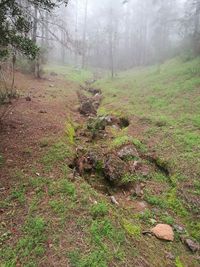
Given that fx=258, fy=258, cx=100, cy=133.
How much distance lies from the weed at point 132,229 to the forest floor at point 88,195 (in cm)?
A: 2

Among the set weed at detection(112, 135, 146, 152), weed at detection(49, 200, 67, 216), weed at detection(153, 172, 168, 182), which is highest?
weed at detection(112, 135, 146, 152)

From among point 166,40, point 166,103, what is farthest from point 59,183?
point 166,40

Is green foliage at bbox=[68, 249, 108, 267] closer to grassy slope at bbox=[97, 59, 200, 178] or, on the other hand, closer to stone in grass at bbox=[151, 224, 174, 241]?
stone in grass at bbox=[151, 224, 174, 241]

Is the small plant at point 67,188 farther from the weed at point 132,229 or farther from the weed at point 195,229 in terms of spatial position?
the weed at point 195,229

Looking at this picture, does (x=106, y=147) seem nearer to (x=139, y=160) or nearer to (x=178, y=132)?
(x=139, y=160)

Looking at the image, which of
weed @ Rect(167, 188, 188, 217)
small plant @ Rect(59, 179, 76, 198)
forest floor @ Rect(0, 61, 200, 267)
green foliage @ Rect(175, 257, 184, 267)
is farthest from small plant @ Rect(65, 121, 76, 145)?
green foliage @ Rect(175, 257, 184, 267)

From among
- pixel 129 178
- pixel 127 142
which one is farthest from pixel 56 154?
pixel 127 142

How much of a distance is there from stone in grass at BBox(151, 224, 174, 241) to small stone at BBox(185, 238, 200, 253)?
0.90ft

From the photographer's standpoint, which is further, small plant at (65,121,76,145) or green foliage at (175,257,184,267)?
small plant at (65,121,76,145)

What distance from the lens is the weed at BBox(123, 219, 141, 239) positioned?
449cm

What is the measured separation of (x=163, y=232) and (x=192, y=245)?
1.75 feet

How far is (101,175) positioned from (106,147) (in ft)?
4.99

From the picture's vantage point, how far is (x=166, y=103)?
11.6 meters

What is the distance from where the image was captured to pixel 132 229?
4621 mm
